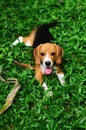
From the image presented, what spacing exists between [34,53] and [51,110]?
1.40 metres

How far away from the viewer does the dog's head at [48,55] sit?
6962 millimetres

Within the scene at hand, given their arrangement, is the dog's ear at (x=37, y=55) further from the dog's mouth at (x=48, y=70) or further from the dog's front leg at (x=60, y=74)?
the dog's front leg at (x=60, y=74)

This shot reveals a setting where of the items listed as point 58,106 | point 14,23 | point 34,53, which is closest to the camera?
point 58,106

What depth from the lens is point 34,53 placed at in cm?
731

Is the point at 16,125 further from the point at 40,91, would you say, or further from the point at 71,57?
the point at 71,57

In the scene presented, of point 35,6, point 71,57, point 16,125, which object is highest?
point 35,6

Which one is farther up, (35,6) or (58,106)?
(35,6)

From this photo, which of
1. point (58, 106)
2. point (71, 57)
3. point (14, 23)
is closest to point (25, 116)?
point (58, 106)

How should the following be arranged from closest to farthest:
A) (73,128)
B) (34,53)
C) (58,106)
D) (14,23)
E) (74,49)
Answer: (73,128) → (58,106) → (34,53) → (74,49) → (14,23)

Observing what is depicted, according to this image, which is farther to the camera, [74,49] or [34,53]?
[74,49]

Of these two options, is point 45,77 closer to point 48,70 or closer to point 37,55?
point 48,70

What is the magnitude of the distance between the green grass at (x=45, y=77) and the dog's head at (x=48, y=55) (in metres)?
0.34

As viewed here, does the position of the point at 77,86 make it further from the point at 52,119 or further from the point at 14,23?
the point at 14,23

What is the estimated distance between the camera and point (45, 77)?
7277 mm
